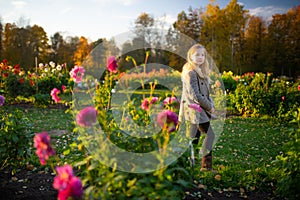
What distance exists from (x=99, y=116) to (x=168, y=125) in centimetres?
49

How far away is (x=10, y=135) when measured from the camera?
2840 mm

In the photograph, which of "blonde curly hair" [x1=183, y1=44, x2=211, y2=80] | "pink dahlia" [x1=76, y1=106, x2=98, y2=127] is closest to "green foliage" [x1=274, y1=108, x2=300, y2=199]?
"blonde curly hair" [x1=183, y1=44, x2=211, y2=80]

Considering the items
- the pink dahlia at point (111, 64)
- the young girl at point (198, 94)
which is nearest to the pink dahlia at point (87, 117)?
the pink dahlia at point (111, 64)

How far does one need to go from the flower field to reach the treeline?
17789 millimetres

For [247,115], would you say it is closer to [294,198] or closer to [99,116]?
[294,198]

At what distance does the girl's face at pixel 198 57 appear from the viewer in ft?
11.1

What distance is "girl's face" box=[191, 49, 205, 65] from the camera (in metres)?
3.40

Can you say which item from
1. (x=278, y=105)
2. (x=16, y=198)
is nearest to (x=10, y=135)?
(x=16, y=198)

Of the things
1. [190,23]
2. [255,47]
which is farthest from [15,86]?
[255,47]

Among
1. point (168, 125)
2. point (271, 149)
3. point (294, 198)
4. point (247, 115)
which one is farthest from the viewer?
point (247, 115)

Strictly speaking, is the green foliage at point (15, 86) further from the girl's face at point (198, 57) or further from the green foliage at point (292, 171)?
the green foliage at point (292, 171)

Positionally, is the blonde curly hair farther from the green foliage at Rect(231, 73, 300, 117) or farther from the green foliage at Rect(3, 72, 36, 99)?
the green foliage at Rect(3, 72, 36, 99)

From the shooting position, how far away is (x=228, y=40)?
2500cm

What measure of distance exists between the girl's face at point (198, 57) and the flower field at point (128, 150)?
23.5 inches
